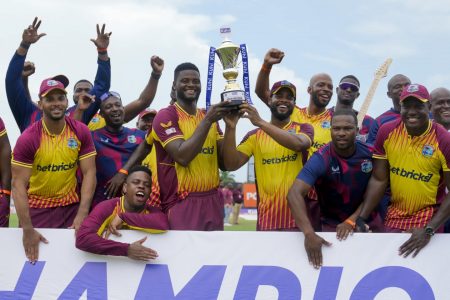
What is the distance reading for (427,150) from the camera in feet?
18.4

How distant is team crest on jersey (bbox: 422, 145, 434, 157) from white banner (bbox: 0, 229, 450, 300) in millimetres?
799

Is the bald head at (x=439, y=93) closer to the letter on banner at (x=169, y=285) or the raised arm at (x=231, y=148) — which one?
the raised arm at (x=231, y=148)

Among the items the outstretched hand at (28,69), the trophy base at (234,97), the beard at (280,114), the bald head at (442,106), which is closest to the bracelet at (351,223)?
the beard at (280,114)

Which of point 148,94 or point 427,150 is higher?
point 148,94

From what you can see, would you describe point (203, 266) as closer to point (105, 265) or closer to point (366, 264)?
point (105, 265)

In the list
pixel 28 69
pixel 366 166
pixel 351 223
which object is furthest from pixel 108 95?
pixel 351 223

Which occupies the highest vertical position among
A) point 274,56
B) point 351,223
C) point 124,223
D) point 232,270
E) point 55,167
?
point 274,56

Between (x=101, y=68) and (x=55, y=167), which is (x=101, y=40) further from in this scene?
(x=55, y=167)

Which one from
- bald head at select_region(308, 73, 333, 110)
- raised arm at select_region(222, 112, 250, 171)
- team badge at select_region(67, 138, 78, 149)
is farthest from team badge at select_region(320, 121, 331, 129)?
team badge at select_region(67, 138, 78, 149)

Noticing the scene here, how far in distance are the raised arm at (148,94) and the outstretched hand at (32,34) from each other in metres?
1.46

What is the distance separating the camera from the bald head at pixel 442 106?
24.2ft

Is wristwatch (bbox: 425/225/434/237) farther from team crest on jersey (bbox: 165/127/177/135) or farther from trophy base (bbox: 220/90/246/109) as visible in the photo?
team crest on jersey (bbox: 165/127/177/135)

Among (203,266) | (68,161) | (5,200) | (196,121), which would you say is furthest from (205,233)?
(5,200)

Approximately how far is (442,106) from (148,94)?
3.88 metres
